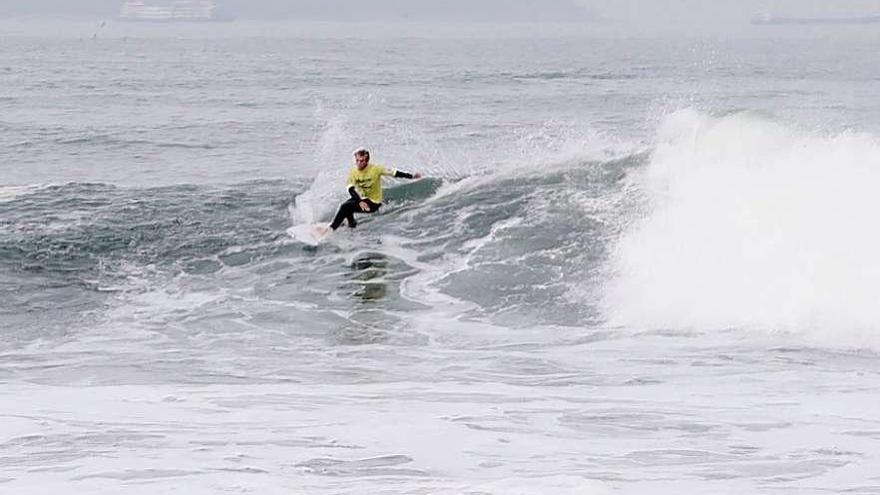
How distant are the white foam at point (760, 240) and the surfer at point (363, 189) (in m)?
4.37

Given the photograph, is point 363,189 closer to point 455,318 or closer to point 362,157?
point 362,157

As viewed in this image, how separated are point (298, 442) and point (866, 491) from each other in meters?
4.19

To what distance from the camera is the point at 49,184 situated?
Answer: 27469 millimetres

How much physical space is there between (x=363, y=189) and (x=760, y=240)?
22.7 feet

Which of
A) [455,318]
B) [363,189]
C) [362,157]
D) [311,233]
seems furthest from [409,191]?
[455,318]

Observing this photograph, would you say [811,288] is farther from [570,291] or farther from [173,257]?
[173,257]

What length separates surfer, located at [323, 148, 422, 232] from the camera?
22141mm

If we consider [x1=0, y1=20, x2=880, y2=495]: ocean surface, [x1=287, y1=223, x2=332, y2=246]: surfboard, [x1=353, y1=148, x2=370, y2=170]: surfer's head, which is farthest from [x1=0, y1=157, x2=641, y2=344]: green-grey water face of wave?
[x1=353, y1=148, x2=370, y2=170]: surfer's head

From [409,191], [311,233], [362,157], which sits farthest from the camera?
[409,191]

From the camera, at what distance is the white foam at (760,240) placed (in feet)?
52.7

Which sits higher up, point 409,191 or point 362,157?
point 362,157

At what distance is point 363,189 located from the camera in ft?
73.9

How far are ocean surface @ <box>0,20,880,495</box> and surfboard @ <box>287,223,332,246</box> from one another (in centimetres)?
19

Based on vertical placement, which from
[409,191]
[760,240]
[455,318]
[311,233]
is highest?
[760,240]
